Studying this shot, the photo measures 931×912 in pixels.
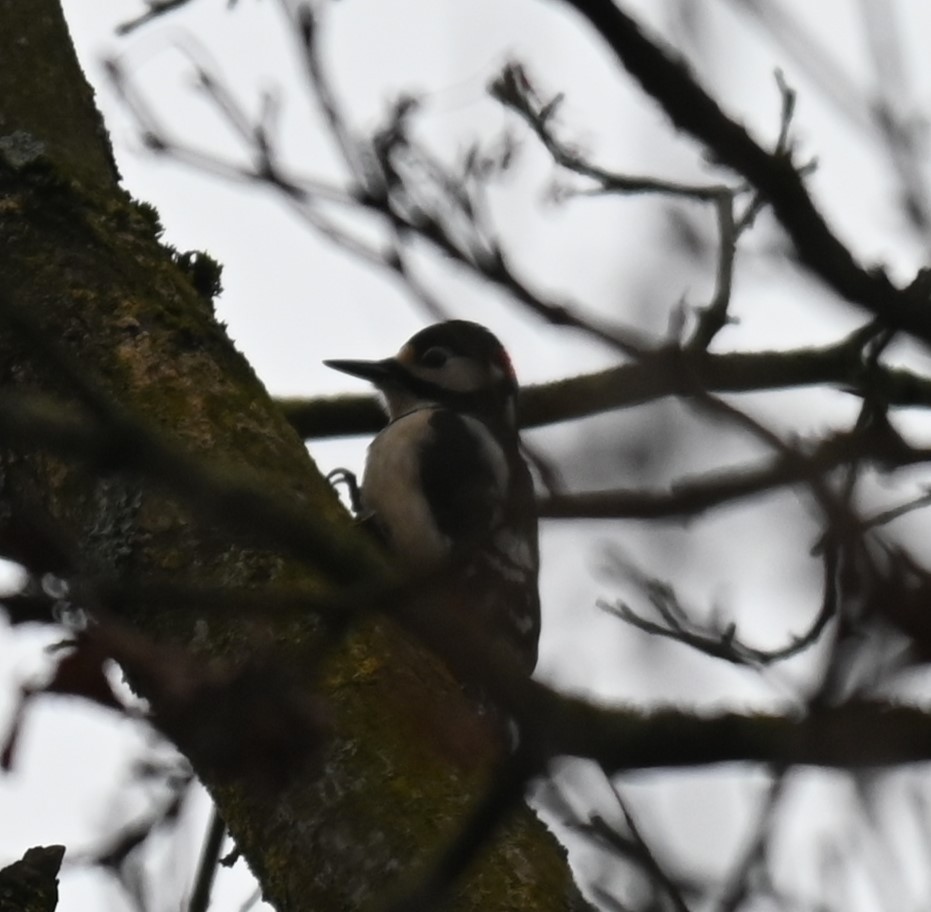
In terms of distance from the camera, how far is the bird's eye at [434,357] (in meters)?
6.20

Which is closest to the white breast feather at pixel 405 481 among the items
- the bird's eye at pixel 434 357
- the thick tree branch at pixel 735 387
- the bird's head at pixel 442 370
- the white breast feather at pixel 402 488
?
the white breast feather at pixel 402 488

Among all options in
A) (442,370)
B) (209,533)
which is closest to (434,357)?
(442,370)

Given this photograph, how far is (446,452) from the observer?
5.61 m

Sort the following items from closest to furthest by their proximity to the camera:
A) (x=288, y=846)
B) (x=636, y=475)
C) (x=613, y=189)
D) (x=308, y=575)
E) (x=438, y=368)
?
(x=636, y=475) < (x=288, y=846) < (x=308, y=575) < (x=613, y=189) < (x=438, y=368)

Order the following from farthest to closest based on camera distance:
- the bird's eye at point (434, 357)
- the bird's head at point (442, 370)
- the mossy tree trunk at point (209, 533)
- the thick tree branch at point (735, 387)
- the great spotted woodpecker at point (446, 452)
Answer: the bird's eye at point (434, 357)
the bird's head at point (442, 370)
the great spotted woodpecker at point (446, 452)
the thick tree branch at point (735, 387)
the mossy tree trunk at point (209, 533)

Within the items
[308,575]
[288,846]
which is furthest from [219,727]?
[308,575]

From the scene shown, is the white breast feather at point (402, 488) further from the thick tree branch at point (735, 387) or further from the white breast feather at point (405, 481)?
the thick tree branch at point (735, 387)

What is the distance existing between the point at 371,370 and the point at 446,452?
625mm

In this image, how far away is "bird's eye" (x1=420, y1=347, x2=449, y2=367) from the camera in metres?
6.20

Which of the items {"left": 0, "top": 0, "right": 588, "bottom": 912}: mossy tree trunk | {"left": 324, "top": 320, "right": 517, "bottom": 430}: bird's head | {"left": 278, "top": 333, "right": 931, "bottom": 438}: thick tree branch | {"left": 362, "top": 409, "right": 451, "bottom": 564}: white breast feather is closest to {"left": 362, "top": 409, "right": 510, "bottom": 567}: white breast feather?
{"left": 362, "top": 409, "right": 451, "bottom": 564}: white breast feather

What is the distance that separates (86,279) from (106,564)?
872mm

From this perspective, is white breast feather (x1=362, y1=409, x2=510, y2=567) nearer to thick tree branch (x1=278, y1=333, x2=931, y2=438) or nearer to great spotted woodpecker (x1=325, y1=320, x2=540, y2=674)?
great spotted woodpecker (x1=325, y1=320, x2=540, y2=674)

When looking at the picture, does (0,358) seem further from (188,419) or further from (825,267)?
(825,267)

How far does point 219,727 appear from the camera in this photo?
1.91 metres
